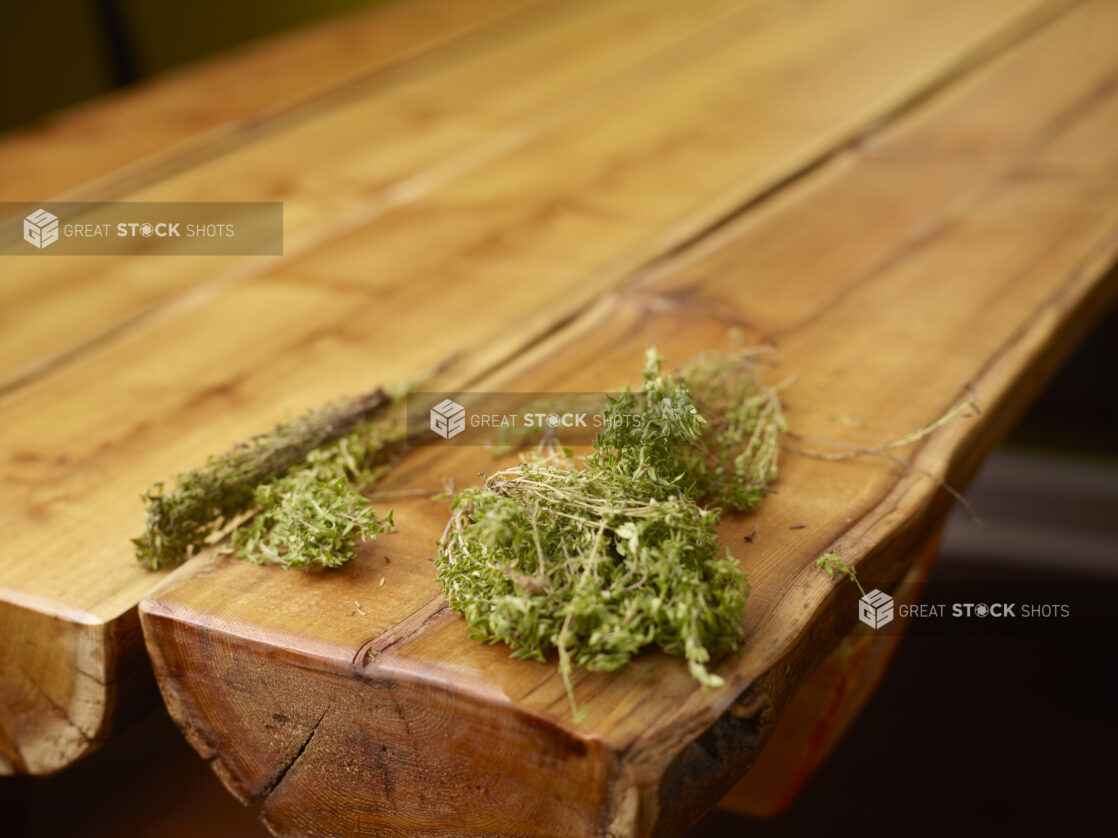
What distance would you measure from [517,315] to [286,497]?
45 cm

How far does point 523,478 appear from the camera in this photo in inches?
27.9

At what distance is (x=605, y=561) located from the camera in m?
0.65

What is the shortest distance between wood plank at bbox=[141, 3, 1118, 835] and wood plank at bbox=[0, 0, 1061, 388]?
1.00 feet

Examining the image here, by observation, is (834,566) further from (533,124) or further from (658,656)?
(533,124)

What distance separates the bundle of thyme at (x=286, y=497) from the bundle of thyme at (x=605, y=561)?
98 millimetres

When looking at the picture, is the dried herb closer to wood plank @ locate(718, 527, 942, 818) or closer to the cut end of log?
wood plank @ locate(718, 527, 942, 818)

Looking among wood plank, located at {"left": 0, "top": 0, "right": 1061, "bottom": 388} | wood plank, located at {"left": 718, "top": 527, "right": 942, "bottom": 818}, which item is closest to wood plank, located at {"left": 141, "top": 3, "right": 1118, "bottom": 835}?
wood plank, located at {"left": 718, "top": 527, "right": 942, "bottom": 818}

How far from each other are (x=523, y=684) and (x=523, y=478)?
0.44ft

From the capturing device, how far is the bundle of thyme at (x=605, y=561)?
0.63m

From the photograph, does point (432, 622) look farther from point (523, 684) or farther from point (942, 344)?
point (942, 344)

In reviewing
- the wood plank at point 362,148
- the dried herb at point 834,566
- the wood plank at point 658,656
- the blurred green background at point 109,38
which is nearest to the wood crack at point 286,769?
the wood plank at point 658,656

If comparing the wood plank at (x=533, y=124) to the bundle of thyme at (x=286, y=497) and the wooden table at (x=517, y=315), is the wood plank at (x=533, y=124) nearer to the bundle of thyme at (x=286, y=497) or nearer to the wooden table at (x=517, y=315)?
the wooden table at (x=517, y=315)

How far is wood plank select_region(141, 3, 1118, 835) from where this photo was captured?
0.63 m

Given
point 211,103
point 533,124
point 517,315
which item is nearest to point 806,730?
point 517,315
